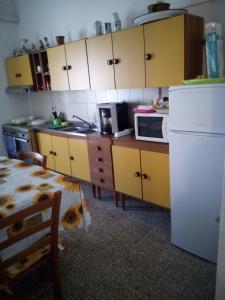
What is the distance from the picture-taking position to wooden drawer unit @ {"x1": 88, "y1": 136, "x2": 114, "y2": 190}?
2680mm

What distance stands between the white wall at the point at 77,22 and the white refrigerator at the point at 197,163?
91cm

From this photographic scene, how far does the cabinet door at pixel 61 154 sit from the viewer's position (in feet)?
10.8

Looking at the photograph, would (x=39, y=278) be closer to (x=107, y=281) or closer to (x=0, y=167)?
(x=107, y=281)

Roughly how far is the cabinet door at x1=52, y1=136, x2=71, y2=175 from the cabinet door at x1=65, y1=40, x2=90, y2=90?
720 mm

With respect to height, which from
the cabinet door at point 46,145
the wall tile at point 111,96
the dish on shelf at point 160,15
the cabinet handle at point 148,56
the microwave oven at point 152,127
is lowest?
the cabinet door at point 46,145

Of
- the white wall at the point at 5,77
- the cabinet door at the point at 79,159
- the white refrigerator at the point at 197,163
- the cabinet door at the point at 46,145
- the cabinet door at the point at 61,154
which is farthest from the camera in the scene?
the white wall at the point at 5,77

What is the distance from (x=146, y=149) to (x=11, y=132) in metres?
2.59

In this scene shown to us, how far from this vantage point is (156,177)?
2328 mm

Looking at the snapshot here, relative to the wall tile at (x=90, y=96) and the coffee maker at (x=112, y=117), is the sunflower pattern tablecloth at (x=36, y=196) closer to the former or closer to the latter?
the coffee maker at (x=112, y=117)

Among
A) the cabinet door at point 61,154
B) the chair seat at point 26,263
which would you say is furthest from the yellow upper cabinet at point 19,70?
the chair seat at point 26,263

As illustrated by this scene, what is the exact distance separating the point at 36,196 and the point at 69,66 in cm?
204

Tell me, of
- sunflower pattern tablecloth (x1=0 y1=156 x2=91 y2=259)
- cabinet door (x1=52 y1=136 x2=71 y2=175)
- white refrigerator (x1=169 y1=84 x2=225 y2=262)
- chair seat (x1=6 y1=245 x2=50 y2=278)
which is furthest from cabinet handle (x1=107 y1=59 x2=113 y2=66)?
chair seat (x1=6 y1=245 x2=50 y2=278)

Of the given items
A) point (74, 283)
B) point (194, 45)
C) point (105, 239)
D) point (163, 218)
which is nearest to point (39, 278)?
point (74, 283)

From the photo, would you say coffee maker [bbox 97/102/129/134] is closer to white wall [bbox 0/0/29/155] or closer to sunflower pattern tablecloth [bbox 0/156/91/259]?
sunflower pattern tablecloth [bbox 0/156/91/259]
